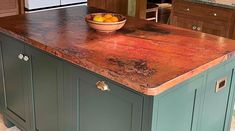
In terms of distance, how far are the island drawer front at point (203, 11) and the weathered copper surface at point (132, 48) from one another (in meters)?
1.47

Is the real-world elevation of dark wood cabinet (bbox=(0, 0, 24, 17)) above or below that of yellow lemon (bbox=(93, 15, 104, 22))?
below

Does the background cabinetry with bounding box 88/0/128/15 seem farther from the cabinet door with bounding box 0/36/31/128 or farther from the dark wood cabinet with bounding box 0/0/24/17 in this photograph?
the cabinet door with bounding box 0/36/31/128

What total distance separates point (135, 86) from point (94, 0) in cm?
375

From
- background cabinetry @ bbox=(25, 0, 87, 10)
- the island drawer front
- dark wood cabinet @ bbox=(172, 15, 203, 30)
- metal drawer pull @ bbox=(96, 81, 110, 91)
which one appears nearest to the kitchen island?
metal drawer pull @ bbox=(96, 81, 110, 91)

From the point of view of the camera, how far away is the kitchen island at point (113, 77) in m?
1.60

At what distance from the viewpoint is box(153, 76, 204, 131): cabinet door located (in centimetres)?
158

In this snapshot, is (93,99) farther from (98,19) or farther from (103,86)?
(98,19)

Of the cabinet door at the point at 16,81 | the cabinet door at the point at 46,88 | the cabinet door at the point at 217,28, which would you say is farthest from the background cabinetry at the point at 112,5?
the cabinet door at the point at 46,88

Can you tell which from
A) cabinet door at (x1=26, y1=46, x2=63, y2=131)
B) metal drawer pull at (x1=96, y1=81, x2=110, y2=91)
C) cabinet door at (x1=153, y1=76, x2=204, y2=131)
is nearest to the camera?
cabinet door at (x1=153, y1=76, x2=204, y2=131)

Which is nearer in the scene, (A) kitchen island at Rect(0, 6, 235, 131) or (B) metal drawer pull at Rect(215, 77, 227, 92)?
(A) kitchen island at Rect(0, 6, 235, 131)

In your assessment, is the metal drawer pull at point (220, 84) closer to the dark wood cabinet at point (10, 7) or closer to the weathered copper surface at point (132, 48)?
the weathered copper surface at point (132, 48)

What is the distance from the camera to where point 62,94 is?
6.64 feet

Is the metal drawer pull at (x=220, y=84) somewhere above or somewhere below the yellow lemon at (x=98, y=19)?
below

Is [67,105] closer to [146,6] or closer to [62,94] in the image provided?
[62,94]
